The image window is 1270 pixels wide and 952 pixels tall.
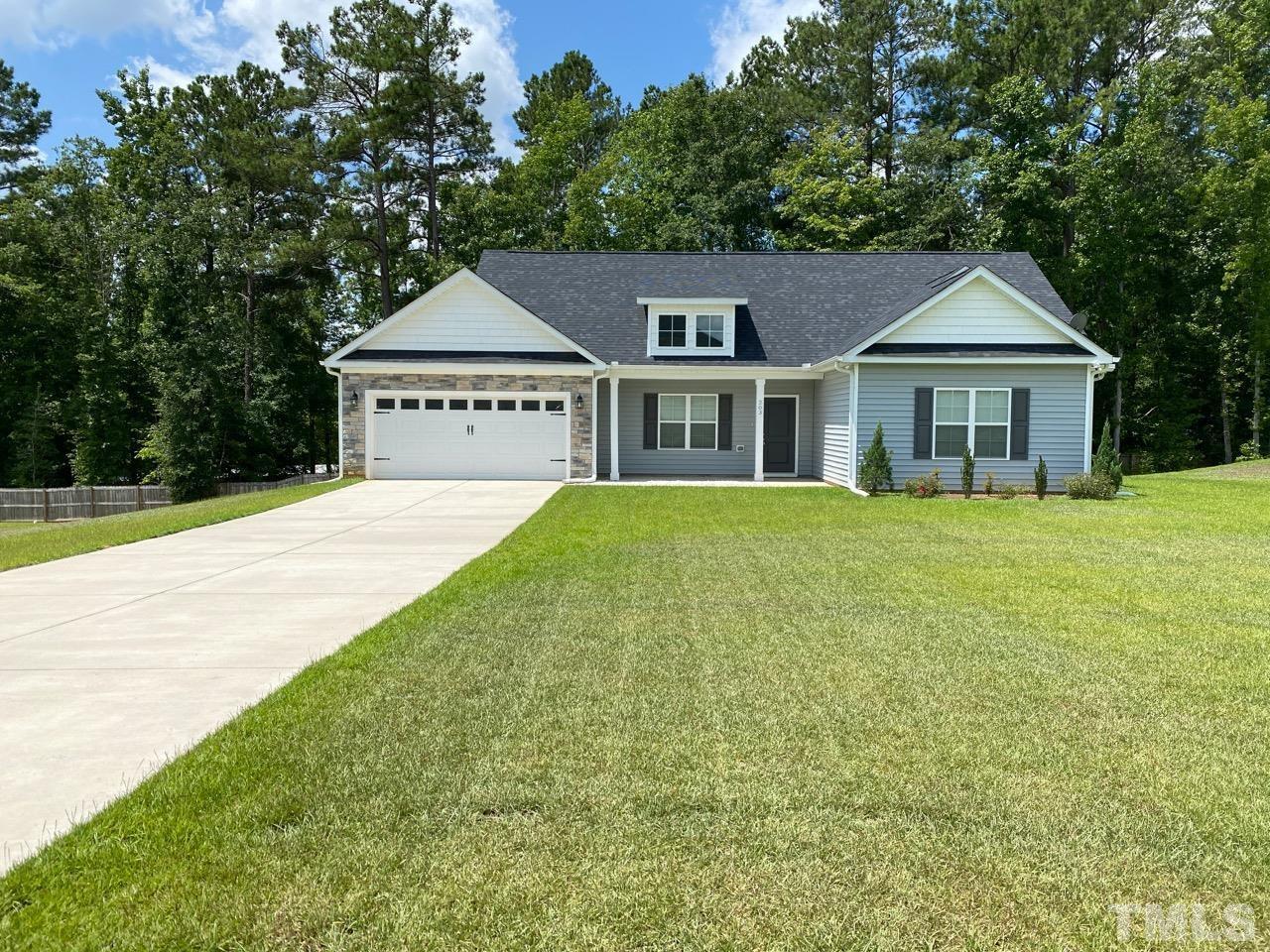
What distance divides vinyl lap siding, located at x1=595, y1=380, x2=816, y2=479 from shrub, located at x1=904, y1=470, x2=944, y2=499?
502 centimetres

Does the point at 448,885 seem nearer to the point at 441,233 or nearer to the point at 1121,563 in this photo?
the point at 1121,563

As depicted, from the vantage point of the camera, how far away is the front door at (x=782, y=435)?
21.2 metres

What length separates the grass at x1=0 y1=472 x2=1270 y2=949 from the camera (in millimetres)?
2623

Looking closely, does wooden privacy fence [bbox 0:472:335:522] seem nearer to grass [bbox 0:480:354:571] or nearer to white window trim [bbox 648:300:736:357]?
grass [bbox 0:480:354:571]

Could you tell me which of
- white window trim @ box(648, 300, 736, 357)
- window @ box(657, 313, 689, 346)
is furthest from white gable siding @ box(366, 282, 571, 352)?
window @ box(657, 313, 689, 346)

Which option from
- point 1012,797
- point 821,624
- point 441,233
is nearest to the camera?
point 1012,797

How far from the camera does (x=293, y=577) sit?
812 cm

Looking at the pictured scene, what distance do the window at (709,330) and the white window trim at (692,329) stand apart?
8cm

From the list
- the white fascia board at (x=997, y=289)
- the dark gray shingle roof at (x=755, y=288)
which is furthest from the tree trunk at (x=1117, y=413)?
the white fascia board at (x=997, y=289)

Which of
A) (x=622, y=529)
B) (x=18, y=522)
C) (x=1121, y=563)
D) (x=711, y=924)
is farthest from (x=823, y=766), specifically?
(x=18, y=522)

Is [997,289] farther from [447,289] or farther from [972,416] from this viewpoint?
[447,289]

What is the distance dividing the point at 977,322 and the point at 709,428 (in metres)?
6.76

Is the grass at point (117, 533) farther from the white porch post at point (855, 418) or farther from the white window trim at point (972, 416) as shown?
the white window trim at point (972, 416)

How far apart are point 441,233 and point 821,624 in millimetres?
29173
